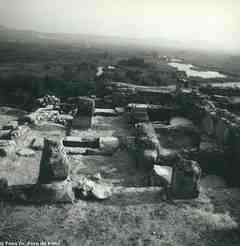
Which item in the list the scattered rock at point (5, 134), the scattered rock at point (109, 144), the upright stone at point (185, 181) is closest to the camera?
the upright stone at point (185, 181)

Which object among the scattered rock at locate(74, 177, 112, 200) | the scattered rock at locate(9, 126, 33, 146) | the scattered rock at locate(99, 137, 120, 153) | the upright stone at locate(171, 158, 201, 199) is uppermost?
the upright stone at locate(171, 158, 201, 199)

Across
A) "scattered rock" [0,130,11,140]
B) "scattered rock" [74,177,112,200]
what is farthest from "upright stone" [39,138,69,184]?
"scattered rock" [0,130,11,140]

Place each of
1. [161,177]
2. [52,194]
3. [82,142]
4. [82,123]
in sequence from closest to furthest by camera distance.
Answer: [52,194] → [161,177] → [82,142] → [82,123]

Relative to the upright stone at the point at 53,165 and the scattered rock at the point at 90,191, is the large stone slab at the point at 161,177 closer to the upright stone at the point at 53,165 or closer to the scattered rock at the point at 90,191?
the scattered rock at the point at 90,191

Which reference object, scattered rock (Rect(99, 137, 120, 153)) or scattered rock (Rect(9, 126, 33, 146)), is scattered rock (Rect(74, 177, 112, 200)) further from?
scattered rock (Rect(9, 126, 33, 146))

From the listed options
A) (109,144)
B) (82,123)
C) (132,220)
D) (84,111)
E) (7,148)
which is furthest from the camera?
(84,111)

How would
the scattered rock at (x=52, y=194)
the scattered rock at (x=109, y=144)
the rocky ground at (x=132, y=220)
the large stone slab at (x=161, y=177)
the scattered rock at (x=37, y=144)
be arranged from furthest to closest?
the scattered rock at (x=109, y=144)
the scattered rock at (x=37, y=144)
the large stone slab at (x=161, y=177)
the scattered rock at (x=52, y=194)
the rocky ground at (x=132, y=220)

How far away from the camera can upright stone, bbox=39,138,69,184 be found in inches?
271

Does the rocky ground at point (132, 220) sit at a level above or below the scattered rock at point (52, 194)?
below

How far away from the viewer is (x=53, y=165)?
22.5ft

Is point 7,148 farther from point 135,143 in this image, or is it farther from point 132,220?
point 132,220

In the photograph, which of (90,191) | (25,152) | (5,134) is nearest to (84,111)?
(5,134)

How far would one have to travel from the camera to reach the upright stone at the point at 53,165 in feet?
22.6

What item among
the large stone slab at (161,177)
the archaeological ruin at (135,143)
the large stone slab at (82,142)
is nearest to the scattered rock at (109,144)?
the archaeological ruin at (135,143)
